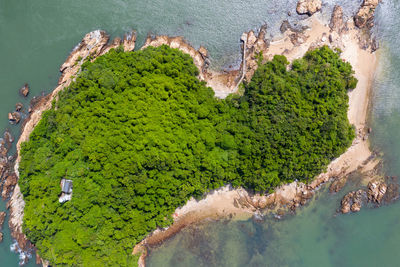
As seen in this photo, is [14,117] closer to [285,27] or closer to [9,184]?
[9,184]

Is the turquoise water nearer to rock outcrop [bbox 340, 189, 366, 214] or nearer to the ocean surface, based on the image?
the ocean surface

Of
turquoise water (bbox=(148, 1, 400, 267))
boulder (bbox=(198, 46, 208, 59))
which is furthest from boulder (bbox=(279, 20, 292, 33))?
turquoise water (bbox=(148, 1, 400, 267))

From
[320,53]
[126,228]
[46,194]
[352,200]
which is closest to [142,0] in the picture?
[320,53]

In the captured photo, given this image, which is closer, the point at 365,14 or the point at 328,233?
the point at 365,14

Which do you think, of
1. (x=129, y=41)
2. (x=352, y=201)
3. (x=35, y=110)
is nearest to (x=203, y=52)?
(x=129, y=41)

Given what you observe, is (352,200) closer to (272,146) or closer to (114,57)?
(272,146)

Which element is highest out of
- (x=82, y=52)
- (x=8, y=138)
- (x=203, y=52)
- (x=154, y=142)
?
(x=203, y=52)

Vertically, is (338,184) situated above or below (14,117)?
below
